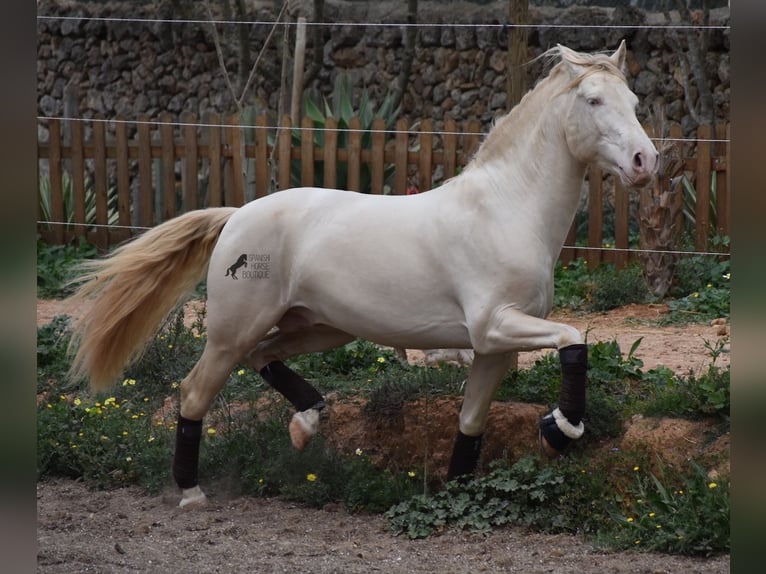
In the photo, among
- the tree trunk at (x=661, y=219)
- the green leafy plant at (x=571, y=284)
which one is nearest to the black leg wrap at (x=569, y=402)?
the green leafy plant at (x=571, y=284)

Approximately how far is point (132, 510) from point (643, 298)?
499 cm

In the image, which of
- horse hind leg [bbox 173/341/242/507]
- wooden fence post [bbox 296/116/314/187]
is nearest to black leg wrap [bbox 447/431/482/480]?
horse hind leg [bbox 173/341/242/507]

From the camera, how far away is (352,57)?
14492mm

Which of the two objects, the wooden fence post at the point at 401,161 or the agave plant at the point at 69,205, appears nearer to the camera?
the wooden fence post at the point at 401,161

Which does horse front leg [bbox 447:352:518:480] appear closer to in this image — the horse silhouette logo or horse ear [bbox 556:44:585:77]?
the horse silhouette logo

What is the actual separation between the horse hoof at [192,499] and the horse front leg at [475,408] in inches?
52.9

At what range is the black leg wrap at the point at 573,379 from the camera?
15.1 ft

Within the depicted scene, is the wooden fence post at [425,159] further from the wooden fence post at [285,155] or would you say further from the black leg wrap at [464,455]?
the black leg wrap at [464,455]

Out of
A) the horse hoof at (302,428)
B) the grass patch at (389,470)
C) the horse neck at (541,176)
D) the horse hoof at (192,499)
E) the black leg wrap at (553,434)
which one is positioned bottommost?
the horse hoof at (192,499)

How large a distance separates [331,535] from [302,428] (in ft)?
1.86

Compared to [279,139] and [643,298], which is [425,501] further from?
[279,139]

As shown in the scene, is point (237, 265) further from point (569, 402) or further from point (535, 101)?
point (569, 402)

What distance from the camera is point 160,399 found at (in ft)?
23.5
